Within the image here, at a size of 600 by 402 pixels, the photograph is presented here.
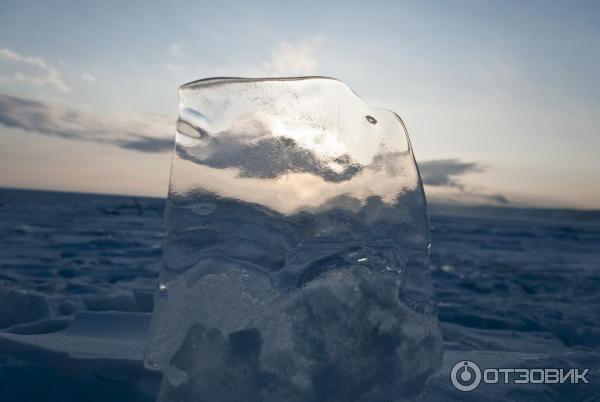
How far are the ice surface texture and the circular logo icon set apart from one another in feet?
0.72

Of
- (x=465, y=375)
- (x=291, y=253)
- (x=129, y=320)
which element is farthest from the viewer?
(x=129, y=320)

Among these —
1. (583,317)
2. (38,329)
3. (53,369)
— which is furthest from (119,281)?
(583,317)

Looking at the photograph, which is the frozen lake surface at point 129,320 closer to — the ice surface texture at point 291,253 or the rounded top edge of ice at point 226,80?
the ice surface texture at point 291,253

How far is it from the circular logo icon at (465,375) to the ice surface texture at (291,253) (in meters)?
0.22

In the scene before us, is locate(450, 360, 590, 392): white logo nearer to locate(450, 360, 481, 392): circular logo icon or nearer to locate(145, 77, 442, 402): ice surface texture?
locate(450, 360, 481, 392): circular logo icon

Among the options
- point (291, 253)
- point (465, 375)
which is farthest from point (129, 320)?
point (465, 375)

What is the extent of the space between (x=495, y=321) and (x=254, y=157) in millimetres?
2755

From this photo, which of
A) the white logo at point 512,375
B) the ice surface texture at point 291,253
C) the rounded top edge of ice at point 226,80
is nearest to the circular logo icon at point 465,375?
the white logo at point 512,375

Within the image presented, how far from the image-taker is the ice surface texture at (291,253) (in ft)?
4.85

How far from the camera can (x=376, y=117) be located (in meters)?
1.81

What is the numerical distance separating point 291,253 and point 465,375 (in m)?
0.89

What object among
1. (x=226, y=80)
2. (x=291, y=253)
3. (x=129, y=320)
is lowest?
(x=129, y=320)

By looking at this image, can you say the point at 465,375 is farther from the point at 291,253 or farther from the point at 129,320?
the point at 129,320

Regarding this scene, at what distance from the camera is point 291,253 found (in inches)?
65.1
